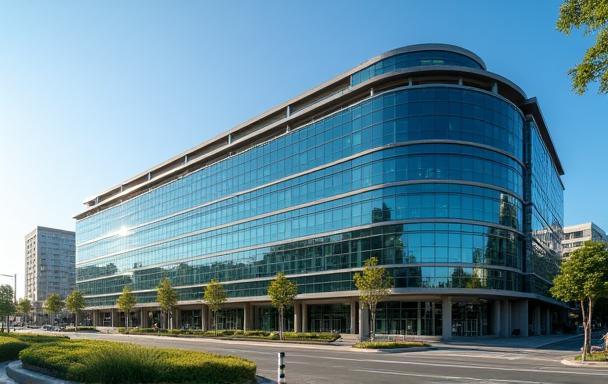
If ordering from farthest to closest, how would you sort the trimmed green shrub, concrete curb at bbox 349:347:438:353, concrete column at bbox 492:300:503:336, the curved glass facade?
concrete column at bbox 492:300:503:336 → the curved glass facade → concrete curb at bbox 349:347:438:353 → the trimmed green shrub

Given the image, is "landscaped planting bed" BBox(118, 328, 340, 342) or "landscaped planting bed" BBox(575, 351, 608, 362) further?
"landscaped planting bed" BBox(118, 328, 340, 342)

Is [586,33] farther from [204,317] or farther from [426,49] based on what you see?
[204,317]

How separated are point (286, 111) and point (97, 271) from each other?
66.2 metres

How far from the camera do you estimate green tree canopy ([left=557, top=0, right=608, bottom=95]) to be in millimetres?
11305

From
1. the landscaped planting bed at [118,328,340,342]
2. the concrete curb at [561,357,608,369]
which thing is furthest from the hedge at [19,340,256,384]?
the landscaped planting bed at [118,328,340,342]

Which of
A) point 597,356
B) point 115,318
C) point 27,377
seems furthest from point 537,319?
point 115,318

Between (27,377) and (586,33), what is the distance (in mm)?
18636

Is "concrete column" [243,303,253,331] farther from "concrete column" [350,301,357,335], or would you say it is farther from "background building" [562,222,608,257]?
"background building" [562,222,608,257]

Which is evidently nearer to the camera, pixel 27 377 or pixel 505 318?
pixel 27 377

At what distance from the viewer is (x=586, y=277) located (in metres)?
30.3

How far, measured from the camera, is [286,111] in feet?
225

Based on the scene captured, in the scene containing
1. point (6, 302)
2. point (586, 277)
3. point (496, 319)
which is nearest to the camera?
point (586, 277)

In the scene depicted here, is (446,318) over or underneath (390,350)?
underneath

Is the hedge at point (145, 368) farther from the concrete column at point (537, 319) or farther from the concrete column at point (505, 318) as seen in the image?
the concrete column at point (537, 319)
